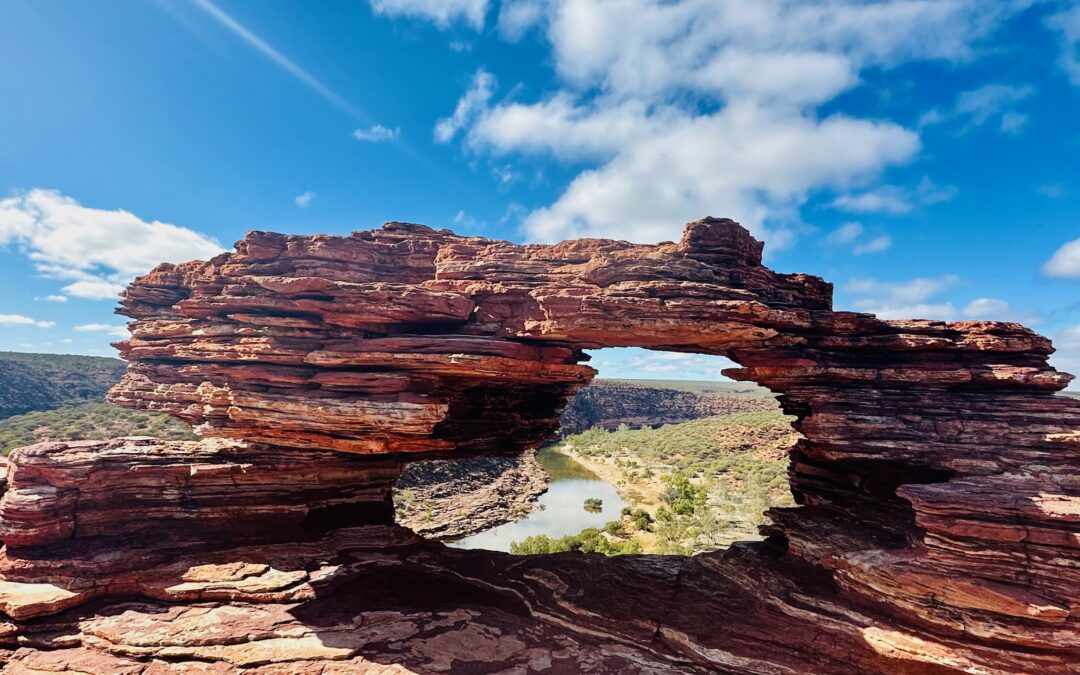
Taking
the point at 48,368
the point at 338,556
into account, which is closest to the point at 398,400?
the point at 338,556

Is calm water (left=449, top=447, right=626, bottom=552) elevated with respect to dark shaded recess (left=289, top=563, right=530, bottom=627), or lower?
lower

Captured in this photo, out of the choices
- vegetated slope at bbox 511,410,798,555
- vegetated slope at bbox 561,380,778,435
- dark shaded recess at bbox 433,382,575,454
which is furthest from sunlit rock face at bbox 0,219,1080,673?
vegetated slope at bbox 561,380,778,435

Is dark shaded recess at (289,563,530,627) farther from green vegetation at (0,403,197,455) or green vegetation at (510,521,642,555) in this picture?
green vegetation at (0,403,197,455)

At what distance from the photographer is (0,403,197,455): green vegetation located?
156 feet

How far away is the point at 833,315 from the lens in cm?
1936

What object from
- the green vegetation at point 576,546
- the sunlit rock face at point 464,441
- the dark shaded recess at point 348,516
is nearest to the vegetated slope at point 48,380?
the sunlit rock face at point 464,441

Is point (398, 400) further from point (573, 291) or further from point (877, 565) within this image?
point (877, 565)

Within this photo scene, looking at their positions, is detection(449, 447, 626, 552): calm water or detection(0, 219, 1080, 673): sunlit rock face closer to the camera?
detection(0, 219, 1080, 673): sunlit rock face

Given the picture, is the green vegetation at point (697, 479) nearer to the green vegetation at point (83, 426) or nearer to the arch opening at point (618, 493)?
the arch opening at point (618, 493)

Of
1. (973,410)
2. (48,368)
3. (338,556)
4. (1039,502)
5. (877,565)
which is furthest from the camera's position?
(48,368)

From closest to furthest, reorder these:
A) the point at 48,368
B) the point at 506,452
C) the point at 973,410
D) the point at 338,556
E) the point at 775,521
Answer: the point at 973,410
the point at 338,556
the point at 775,521
the point at 506,452
the point at 48,368

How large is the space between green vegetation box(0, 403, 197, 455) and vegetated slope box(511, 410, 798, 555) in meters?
43.1

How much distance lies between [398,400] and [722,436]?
78190mm

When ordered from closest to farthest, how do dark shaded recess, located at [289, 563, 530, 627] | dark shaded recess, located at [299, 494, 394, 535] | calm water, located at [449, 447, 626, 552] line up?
dark shaded recess, located at [289, 563, 530, 627]
dark shaded recess, located at [299, 494, 394, 535]
calm water, located at [449, 447, 626, 552]
